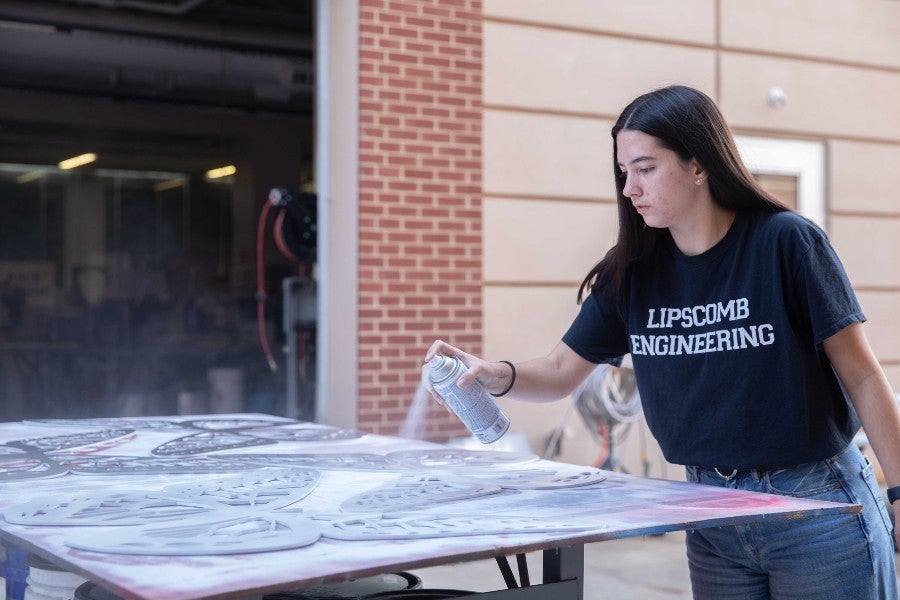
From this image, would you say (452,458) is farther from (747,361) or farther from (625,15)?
(625,15)

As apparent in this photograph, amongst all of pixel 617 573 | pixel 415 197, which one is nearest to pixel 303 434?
pixel 617 573

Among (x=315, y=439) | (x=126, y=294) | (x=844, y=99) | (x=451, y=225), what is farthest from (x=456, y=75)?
(x=126, y=294)

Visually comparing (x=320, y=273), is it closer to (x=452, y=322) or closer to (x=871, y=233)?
(x=452, y=322)

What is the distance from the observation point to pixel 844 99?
8.78 m

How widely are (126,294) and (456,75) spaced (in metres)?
7.85

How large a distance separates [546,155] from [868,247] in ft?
9.65

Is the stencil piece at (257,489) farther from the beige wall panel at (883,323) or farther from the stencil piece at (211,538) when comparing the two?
the beige wall panel at (883,323)

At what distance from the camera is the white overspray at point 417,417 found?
23.1ft

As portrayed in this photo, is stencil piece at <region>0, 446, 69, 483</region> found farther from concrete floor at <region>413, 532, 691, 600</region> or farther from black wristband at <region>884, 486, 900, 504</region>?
concrete floor at <region>413, 532, 691, 600</region>

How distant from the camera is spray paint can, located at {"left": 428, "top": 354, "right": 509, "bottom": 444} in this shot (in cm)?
265

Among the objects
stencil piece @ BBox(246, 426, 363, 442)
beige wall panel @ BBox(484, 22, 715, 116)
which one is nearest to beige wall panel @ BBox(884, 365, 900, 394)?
beige wall panel @ BBox(484, 22, 715, 116)

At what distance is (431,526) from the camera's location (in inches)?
83.0

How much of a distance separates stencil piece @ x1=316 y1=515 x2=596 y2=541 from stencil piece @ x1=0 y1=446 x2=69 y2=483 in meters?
1.01

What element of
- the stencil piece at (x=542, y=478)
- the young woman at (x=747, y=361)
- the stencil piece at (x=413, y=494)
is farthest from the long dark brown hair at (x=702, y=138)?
the stencil piece at (x=413, y=494)
